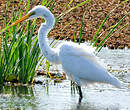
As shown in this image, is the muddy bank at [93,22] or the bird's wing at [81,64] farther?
the muddy bank at [93,22]

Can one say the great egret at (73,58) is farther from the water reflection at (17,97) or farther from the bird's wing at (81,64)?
the water reflection at (17,97)

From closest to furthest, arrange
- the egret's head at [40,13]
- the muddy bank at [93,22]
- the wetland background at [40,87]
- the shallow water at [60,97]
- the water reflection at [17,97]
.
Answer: the water reflection at [17,97]
the shallow water at [60,97]
the wetland background at [40,87]
the egret's head at [40,13]
the muddy bank at [93,22]

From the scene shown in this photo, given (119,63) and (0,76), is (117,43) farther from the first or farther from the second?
(0,76)

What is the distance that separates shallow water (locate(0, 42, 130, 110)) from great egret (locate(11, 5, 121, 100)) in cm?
30

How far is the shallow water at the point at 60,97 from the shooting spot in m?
6.90

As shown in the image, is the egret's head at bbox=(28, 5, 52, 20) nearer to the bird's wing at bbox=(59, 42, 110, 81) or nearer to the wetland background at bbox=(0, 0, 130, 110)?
the wetland background at bbox=(0, 0, 130, 110)

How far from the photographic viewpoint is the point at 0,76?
8.24 meters

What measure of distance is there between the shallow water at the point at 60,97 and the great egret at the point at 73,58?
11.8 inches

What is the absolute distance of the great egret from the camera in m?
7.52

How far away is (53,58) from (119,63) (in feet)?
13.4

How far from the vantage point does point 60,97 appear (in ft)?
24.8

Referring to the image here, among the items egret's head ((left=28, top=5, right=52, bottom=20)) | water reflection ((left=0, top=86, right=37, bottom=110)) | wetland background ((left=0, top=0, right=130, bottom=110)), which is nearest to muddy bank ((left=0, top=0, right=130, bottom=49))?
wetland background ((left=0, top=0, right=130, bottom=110))

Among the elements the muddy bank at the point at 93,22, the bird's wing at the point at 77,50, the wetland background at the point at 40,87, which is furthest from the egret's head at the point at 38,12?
the muddy bank at the point at 93,22

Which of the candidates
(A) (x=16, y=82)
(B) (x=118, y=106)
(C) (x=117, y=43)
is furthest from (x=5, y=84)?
(C) (x=117, y=43)
